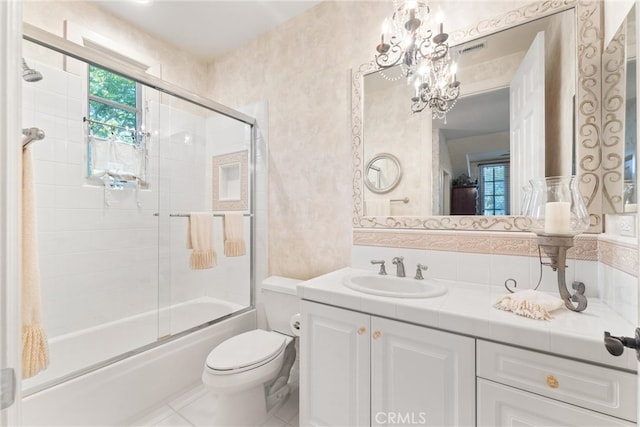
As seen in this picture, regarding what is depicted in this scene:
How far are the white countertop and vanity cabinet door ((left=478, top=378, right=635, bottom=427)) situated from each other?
0.50ft

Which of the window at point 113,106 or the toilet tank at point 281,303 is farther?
the window at point 113,106

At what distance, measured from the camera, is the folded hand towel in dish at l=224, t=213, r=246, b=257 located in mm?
2105

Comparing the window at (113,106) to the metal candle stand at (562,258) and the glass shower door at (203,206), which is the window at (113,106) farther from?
the metal candle stand at (562,258)

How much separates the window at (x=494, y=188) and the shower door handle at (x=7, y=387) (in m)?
1.65

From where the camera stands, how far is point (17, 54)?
1.57 ft

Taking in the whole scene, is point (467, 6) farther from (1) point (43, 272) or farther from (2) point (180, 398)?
(1) point (43, 272)

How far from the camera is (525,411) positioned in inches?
35.1

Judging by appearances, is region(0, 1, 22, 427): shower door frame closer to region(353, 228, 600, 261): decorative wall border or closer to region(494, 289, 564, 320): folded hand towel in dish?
region(494, 289, 564, 320): folded hand towel in dish

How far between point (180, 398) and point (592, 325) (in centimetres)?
211

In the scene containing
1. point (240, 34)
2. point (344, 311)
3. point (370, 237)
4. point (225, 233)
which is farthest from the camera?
point (240, 34)

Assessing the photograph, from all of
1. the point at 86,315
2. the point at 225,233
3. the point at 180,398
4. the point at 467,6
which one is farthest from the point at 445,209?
the point at 86,315

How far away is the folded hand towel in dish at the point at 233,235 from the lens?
2105mm

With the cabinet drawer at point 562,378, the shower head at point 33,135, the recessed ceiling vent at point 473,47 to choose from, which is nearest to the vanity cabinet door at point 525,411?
the cabinet drawer at point 562,378

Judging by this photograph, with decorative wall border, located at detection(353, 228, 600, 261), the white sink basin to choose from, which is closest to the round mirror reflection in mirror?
decorative wall border, located at detection(353, 228, 600, 261)
